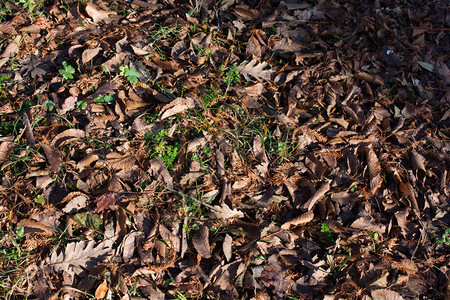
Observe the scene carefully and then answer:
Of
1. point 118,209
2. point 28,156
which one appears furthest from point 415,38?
point 28,156

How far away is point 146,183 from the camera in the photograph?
2.69m

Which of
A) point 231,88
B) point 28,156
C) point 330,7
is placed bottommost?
point 28,156

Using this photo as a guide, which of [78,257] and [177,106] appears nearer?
[78,257]

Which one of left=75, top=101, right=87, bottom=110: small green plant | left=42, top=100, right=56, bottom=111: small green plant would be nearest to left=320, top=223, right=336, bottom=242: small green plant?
left=75, top=101, right=87, bottom=110: small green plant

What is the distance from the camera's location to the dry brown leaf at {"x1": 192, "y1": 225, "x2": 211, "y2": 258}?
2480 millimetres

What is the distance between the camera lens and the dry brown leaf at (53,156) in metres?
2.68

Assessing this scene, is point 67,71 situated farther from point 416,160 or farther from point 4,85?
point 416,160

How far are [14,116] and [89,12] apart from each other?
1.24 meters

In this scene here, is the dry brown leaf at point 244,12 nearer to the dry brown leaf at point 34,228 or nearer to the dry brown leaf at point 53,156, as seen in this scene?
the dry brown leaf at point 53,156

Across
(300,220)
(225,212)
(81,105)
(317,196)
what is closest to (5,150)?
(81,105)

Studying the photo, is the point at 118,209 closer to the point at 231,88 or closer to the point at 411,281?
the point at 231,88

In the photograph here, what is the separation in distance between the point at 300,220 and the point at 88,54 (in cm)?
229

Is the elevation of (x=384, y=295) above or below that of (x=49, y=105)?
below

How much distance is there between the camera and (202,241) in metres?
2.51
